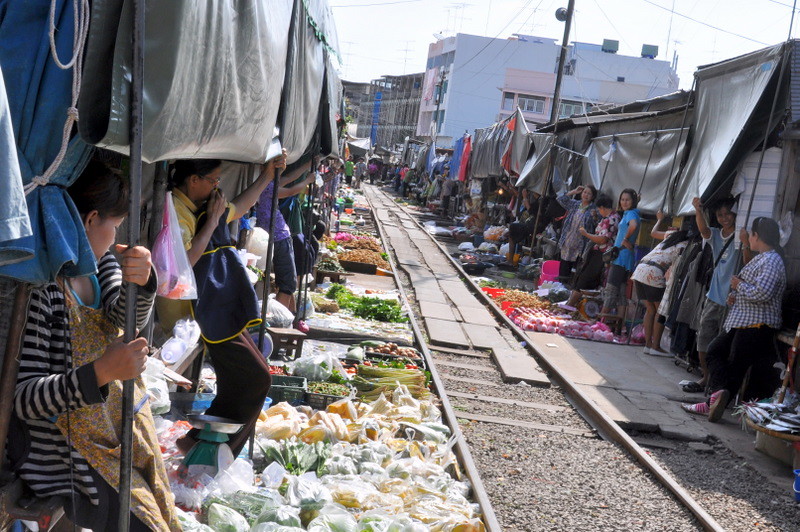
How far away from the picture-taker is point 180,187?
4.54 m

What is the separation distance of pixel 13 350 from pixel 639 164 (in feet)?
40.6

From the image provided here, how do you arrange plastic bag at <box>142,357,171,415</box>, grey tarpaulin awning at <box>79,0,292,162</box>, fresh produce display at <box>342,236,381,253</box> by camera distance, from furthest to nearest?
fresh produce display at <box>342,236,381,253</box>, plastic bag at <box>142,357,171,415</box>, grey tarpaulin awning at <box>79,0,292,162</box>

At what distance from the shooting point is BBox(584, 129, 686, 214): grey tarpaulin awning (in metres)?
12.2

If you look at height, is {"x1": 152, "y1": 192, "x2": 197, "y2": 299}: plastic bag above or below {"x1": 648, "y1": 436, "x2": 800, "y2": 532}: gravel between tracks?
above

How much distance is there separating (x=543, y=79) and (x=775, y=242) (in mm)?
57690

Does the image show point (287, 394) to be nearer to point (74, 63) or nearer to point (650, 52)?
point (74, 63)

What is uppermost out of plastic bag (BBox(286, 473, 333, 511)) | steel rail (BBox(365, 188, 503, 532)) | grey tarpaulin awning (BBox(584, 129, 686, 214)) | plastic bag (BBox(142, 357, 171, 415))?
grey tarpaulin awning (BBox(584, 129, 686, 214))

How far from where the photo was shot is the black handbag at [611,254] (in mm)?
13509

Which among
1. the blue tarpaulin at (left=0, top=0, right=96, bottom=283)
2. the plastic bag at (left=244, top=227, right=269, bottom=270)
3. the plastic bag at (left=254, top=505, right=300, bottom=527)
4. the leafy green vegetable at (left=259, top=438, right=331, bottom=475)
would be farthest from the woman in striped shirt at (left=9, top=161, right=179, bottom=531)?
the plastic bag at (left=244, top=227, right=269, bottom=270)

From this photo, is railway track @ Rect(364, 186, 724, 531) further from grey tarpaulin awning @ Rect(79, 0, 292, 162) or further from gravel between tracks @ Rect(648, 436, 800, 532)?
grey tarpaulin awning @ Rect(79, 0, 292, 162)

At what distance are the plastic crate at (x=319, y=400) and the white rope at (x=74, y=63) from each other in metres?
4.90

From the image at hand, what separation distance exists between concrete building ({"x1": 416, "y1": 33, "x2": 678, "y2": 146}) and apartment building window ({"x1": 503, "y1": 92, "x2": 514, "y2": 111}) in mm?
83

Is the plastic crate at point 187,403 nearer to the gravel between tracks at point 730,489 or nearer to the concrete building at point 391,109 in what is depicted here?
the gravel between tracks at point 730,489

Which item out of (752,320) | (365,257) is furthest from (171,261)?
(365,257)
